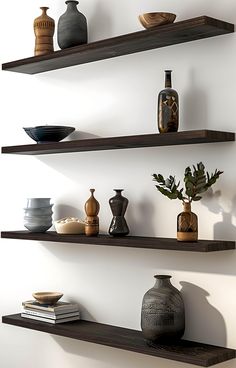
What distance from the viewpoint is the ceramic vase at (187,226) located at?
101 inches

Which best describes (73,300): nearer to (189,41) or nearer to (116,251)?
(116,251)

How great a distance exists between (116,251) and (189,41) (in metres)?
0.95

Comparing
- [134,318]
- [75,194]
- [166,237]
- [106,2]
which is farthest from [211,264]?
[106,2]

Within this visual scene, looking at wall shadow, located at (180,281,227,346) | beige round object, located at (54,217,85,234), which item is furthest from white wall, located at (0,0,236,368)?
beige round object, located at (54,217,85,234)

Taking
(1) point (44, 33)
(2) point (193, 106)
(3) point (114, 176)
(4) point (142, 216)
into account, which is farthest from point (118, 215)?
(1) point (44, 33)

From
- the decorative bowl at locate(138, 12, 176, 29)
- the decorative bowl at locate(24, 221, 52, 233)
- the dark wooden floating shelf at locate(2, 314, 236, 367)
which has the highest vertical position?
the decorative bowl at locate(138, 12, 176, 29)

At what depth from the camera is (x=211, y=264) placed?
8.68ft

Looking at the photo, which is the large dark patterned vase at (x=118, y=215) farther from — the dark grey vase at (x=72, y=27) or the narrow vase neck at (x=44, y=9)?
the narrow vase neck at (x=44, y=9)

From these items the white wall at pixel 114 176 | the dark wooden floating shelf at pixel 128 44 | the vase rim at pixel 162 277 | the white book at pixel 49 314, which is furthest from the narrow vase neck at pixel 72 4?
the white book at pixel 49 314

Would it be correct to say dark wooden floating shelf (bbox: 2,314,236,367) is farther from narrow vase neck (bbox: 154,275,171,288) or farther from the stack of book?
narrow vase neck (bbox: 154,275,171,288)

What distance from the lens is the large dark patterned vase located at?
2.87 metres

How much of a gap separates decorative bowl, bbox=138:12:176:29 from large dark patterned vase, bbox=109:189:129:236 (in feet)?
2.29

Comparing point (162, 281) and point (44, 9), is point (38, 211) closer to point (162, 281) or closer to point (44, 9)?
point (162, 281)

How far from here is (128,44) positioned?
2.75m
